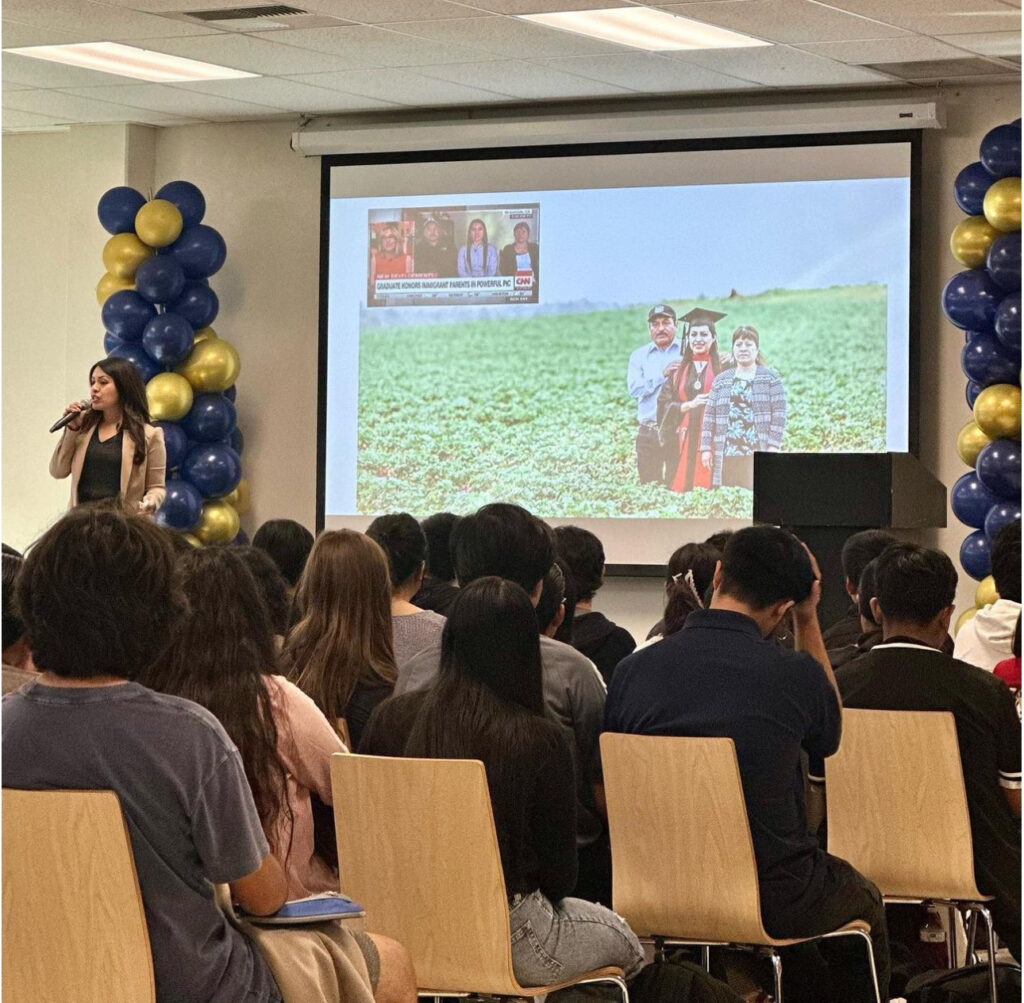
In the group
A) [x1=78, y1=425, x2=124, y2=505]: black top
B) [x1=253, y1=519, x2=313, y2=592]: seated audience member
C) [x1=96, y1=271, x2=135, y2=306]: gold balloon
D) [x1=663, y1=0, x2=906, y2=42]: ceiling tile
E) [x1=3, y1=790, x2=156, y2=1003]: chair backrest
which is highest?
[x1=663, y1=0, x2=906, y2=42]: ceiling tile

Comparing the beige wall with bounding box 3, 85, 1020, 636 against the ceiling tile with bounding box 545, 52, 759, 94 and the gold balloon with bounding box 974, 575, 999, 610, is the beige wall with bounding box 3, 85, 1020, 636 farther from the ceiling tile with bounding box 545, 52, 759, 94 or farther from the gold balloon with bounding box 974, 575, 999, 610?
the gold balloon with bounding box 974, 575, 999, 610

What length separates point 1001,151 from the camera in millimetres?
7465

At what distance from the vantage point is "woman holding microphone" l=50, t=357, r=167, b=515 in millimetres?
7156

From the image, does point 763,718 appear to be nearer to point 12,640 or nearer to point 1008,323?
point 12,640

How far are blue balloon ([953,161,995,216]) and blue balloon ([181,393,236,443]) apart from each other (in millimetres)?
3798

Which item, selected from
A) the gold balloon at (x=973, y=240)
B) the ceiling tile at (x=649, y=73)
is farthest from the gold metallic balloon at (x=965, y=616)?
the ceiling tile at (x=649, y=73)

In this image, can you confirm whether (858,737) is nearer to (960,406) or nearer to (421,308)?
(960,406)

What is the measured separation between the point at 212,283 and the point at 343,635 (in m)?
6.33

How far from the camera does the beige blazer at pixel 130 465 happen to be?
7.16m

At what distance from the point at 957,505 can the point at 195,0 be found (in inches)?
150

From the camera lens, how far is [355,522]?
9.38 metres

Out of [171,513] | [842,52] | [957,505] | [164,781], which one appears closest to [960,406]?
[957,505]

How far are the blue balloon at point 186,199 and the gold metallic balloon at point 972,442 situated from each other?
4022 mm

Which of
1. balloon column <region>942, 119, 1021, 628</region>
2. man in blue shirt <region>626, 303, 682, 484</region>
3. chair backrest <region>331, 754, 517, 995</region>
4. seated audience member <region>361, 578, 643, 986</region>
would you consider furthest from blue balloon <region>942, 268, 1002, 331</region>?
chair backrest <region>331, 754, 517, 995</region>
